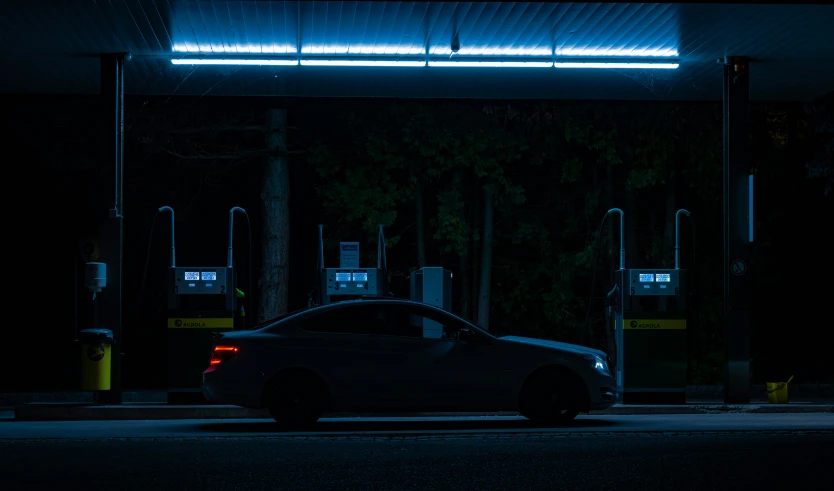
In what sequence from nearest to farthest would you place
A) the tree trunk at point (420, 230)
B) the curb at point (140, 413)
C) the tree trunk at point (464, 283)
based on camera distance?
the curb at point (140, 413) < the tree trunk at point (420, 230) < the tree trunk at point (464, 283)

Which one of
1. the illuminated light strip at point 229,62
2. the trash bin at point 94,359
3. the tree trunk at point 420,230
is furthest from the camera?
the tree trunk at point 420,230

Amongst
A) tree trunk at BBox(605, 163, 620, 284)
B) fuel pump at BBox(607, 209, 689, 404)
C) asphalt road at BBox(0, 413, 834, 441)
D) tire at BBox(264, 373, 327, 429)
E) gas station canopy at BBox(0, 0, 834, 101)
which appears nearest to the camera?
asphalt road at BBox(0, 413, 834, 441)

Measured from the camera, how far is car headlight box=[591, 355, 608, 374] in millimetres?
14594

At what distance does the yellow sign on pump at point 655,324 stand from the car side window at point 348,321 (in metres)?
5.43

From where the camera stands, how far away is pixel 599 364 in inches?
578

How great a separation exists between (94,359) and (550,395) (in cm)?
715

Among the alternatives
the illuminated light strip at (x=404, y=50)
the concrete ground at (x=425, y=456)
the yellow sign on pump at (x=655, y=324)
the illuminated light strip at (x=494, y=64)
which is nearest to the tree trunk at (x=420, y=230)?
the illuminated light strip at (x=494, y=64)

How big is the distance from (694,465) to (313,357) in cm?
522

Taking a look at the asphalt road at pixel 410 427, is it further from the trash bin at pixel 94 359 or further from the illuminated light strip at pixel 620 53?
the illuminated light strip at pixel 620 53

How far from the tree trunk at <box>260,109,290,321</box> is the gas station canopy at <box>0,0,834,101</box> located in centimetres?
772

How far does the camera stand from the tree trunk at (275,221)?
29.6 m

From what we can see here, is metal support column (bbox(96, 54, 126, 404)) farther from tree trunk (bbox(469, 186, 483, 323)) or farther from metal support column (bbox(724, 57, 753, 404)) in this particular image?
tree trunk (bbox(469, 186, 483, 323))

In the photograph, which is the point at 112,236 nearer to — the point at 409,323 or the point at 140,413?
the point at 140,413

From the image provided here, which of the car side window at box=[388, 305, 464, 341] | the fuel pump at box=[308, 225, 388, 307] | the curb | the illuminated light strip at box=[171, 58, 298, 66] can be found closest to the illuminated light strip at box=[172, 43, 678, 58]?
the illuminated light strip at box=[171, 58, 298, 66]
